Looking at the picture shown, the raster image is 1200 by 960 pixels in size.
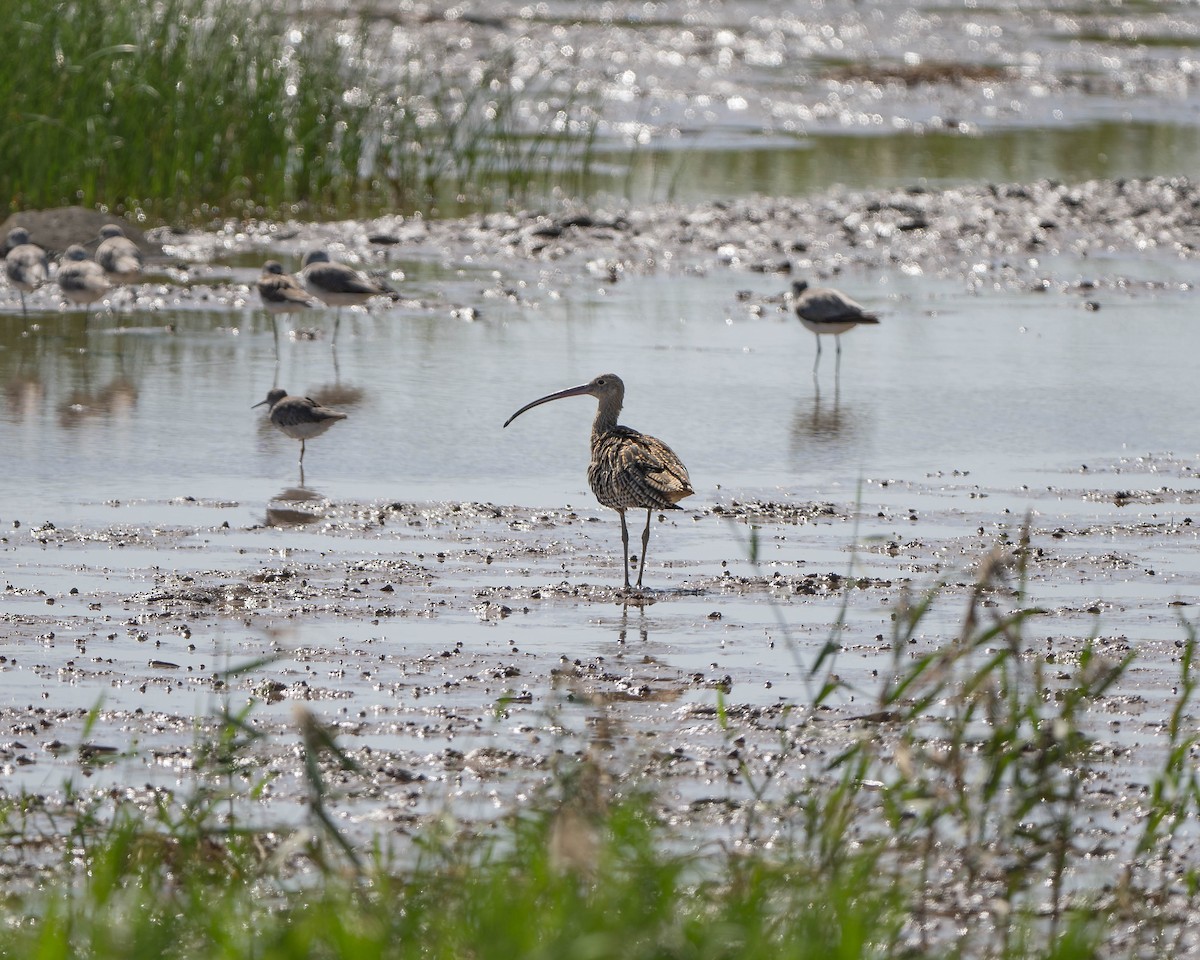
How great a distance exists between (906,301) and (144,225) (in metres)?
7.58

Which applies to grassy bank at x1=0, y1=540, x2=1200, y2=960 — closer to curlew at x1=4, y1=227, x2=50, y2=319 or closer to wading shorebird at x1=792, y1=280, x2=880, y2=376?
wading shorebird at x1=792, y1=280, x2=880, y2=376

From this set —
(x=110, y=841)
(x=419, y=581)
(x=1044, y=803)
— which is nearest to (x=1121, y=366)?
(x=419, y=581)

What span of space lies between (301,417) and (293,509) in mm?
1132

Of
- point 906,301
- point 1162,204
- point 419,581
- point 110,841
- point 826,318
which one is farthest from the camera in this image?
point 1162,204

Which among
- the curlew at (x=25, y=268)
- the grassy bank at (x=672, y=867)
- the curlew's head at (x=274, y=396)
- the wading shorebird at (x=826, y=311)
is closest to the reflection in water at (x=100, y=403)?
the curlew's head at (x=274, y=396)

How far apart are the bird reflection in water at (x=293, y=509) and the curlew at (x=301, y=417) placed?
51cm

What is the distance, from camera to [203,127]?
20156 mm

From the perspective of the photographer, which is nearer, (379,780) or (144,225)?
(379,780)

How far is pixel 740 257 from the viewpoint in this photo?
63.9 ft

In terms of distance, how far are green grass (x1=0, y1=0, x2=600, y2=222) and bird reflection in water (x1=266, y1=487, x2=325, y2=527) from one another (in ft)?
28.0

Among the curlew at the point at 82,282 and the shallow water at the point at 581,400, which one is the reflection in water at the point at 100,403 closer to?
the shallow water at the point at 581,400

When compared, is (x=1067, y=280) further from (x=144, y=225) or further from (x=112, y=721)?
(x=112, y=721)

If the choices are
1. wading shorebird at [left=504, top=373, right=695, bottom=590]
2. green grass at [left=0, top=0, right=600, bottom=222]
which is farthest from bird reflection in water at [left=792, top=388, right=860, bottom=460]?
green grass at [left=0, top=0, right=600, bottom=222]

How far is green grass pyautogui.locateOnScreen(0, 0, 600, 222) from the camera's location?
18.9 metres
